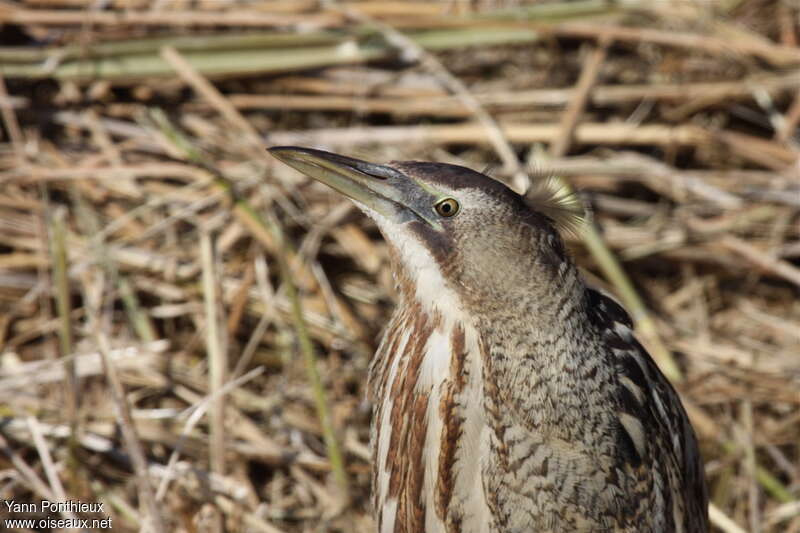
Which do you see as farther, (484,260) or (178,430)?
(178,430)

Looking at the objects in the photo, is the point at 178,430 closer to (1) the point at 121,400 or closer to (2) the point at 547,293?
(1) the point at 121,400

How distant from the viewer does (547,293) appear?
1592mm

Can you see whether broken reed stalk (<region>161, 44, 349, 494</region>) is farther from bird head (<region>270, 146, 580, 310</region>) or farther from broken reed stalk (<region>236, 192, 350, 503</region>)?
bird head (<region>270, 146, 580, 310</region>)

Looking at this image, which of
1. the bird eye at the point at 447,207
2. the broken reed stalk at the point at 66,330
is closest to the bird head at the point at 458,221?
the bird eye at the point at 447,207

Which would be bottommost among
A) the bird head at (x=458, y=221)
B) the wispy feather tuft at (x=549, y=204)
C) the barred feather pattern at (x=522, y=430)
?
the barred feather pattern at (x=522, y=430)

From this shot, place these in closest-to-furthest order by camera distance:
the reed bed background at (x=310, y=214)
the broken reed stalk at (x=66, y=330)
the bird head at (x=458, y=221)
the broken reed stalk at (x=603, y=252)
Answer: the bird head at (x=458, y=221), the broken reed stalk at (x=66, y=330), the reed bed background at (x=310, y=214), the broken reed stalk at (x=603, y=252)

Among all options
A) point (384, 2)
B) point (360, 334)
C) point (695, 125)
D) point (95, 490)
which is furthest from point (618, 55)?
point (95, 490)

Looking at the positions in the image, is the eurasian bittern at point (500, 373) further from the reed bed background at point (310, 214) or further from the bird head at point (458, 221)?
the reed bed background at point (310, 214)

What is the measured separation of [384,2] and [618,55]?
0.69 meters

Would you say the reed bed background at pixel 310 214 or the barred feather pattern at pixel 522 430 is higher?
the reed bed background at pixel 310 214

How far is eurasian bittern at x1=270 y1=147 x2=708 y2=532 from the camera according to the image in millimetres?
1592

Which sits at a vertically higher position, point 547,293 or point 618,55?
point 618,55

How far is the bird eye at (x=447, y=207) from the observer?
1.62m

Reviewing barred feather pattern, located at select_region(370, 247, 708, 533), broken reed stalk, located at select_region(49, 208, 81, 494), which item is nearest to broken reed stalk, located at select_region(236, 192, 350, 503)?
broken reed stalk, located at select_region(49, 208, 81, 494)
